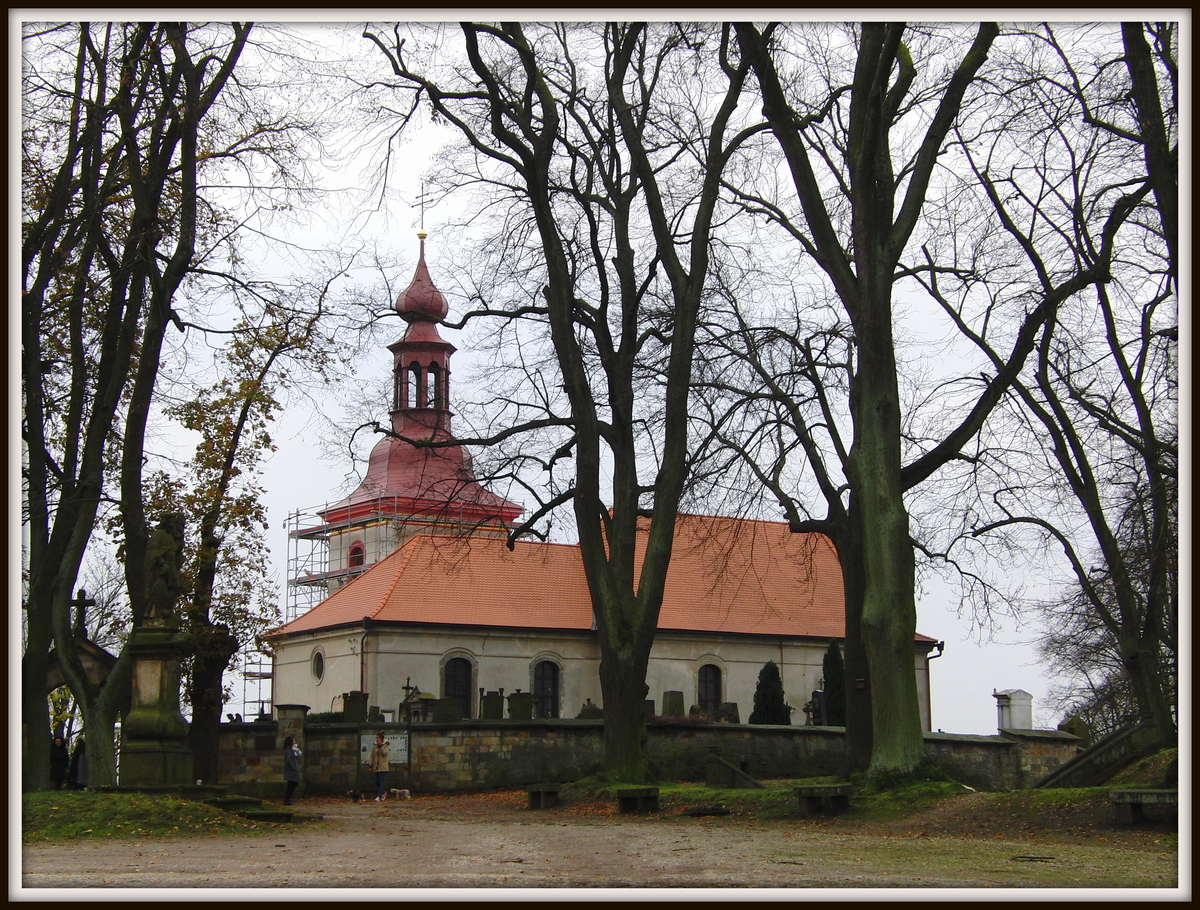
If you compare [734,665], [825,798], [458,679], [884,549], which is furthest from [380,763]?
[734,665]

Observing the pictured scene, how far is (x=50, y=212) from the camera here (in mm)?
16344

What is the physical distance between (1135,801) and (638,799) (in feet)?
24.3

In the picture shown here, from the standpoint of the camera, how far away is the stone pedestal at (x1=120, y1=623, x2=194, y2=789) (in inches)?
663

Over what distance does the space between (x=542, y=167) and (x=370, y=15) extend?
1290 centimetres

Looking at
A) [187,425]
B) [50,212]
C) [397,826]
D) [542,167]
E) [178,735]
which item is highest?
[542,167]

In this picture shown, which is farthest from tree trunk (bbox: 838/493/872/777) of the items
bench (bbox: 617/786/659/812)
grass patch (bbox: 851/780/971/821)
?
grass patch (bbox: 851/780/971/821)

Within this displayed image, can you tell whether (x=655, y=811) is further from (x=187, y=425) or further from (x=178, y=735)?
(x=187, y=425)

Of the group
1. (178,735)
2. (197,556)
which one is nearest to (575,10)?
(178,735)

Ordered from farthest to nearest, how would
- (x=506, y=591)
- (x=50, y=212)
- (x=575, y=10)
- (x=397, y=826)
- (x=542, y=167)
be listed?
(x=506, y=591) → (x=542, y=167) → (x=397, y=826) → (x=50, y=212) → (x=575, y=10)

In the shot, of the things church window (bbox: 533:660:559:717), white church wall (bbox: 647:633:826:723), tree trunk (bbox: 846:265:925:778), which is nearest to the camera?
tree trunk (bbox: 846:265:925:778)

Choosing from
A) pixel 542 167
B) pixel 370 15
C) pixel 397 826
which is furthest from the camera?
pixel 542 167

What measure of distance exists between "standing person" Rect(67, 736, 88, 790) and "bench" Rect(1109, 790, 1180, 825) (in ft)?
56.1

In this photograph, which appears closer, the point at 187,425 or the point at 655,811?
the point at 655,811

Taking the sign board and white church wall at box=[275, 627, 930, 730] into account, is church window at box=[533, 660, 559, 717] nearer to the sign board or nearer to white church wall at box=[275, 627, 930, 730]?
white church wall at box=[275, 627, 930, 730]
